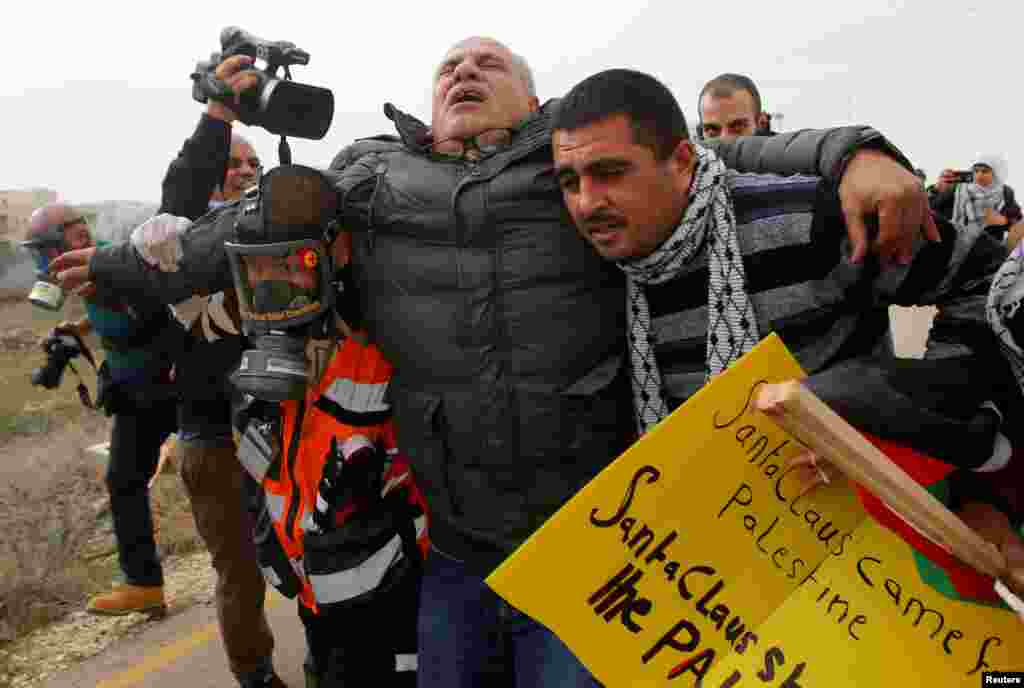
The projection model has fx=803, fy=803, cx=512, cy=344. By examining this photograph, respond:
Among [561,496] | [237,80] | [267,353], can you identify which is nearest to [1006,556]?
[561,496]

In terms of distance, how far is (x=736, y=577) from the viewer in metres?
1.23

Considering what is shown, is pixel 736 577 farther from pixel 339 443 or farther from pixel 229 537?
pixel 229 537

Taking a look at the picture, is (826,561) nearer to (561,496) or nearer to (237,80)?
(561,496)

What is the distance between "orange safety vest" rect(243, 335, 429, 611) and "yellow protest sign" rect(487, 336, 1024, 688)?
76 centimetres

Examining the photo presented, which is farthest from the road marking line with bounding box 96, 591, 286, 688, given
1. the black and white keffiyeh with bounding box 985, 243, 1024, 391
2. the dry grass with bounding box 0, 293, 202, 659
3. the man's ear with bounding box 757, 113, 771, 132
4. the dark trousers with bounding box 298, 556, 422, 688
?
the man's ear with bounding box 757, 113, 771, 132

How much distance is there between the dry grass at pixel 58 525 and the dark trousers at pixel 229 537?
1597 millimetres

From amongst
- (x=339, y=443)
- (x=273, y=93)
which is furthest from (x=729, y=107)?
(x=339, y=443)

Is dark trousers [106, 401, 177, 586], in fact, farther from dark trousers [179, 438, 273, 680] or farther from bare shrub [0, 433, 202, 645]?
dark trousers [179, 438, 273, 680]

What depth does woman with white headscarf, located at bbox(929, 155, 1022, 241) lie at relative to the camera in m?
6.66

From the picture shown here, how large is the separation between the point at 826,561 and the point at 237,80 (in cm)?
163

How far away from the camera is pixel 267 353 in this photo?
1.63 m

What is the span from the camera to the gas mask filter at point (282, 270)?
1.61 metres

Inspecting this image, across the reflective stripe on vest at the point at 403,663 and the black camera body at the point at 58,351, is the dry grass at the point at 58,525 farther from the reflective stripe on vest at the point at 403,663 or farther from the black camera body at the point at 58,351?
the reflective stripe on vest at the point at 403,663

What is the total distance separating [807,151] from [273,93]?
119 centimetres
